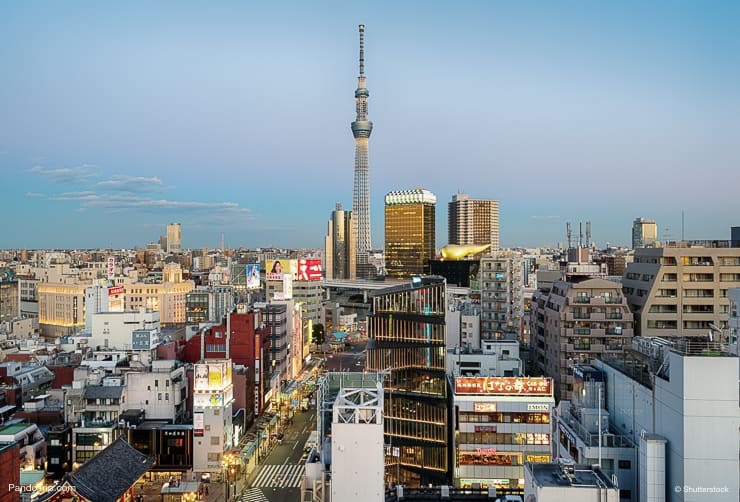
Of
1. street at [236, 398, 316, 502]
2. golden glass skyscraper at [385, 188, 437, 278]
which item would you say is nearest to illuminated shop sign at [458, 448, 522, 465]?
street at [236, 398, 316, 502]

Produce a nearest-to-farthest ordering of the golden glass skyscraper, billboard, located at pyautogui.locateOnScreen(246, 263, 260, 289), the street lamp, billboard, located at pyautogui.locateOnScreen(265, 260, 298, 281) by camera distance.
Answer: the street lamp
billboard, located at pyautogui.locateOnScreen(265, 260, 298, 281)
billboard, located at pyautogui.locateOnScreen(246, 263, 260, 289)
the golden glass skyscraper

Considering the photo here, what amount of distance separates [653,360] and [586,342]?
19068 millimetres

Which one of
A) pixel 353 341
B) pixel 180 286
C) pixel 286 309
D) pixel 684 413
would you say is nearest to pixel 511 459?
pixel 684 413

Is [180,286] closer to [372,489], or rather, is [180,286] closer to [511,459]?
[511,459]

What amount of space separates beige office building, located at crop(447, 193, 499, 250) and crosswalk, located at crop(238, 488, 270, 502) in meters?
140

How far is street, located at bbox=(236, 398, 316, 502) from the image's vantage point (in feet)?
87.0

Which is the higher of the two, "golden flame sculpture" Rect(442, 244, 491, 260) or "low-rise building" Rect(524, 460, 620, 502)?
"golden flame sculpture" Rect(442, 244, 491, 260)

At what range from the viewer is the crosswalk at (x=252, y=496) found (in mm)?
26078

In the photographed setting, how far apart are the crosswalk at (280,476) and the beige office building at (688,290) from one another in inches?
767

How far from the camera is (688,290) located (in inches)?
1298

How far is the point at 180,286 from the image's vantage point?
273 ft

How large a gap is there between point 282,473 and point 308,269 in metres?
40.7

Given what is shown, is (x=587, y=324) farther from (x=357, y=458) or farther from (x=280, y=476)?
(x=357, y=458)

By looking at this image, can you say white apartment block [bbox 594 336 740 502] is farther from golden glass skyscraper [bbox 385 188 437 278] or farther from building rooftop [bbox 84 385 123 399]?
golden glass skyscraper [bbox 385 188 437 278]
